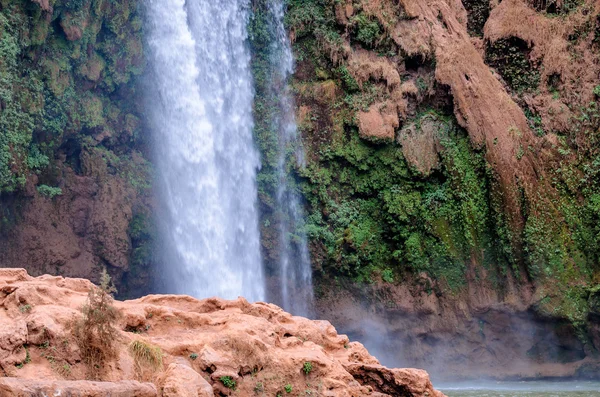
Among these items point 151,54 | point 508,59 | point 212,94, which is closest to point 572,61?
point 508,59

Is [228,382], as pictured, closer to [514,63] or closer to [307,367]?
[307,367]

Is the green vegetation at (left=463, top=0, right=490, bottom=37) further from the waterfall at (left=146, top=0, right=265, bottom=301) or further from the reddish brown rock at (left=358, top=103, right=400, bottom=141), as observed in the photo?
the waterfall at (left=146, top=0, right=265, bottom=301)

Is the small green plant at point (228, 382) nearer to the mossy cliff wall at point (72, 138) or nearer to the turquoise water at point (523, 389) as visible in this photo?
the turquoise water at point (523, 389)

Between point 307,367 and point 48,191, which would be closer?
point 307,367

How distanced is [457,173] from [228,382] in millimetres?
14824

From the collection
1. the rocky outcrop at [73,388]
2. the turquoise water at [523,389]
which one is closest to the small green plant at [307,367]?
the rocky outcrop at [73,388]

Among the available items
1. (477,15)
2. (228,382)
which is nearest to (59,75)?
(228,382)

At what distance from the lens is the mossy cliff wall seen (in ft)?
61.8

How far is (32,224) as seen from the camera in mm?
19703

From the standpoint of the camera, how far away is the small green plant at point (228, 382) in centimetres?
965

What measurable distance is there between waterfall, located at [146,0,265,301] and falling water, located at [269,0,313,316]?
0.84 meters

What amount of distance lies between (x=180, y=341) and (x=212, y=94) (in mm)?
14498

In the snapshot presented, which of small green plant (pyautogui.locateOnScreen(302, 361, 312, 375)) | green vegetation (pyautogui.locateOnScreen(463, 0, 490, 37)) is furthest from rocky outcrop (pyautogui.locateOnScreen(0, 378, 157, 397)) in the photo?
green vegetation (pyautogui.locateOnScreen(463, 0, 490, 37))

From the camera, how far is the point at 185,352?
9766mm
